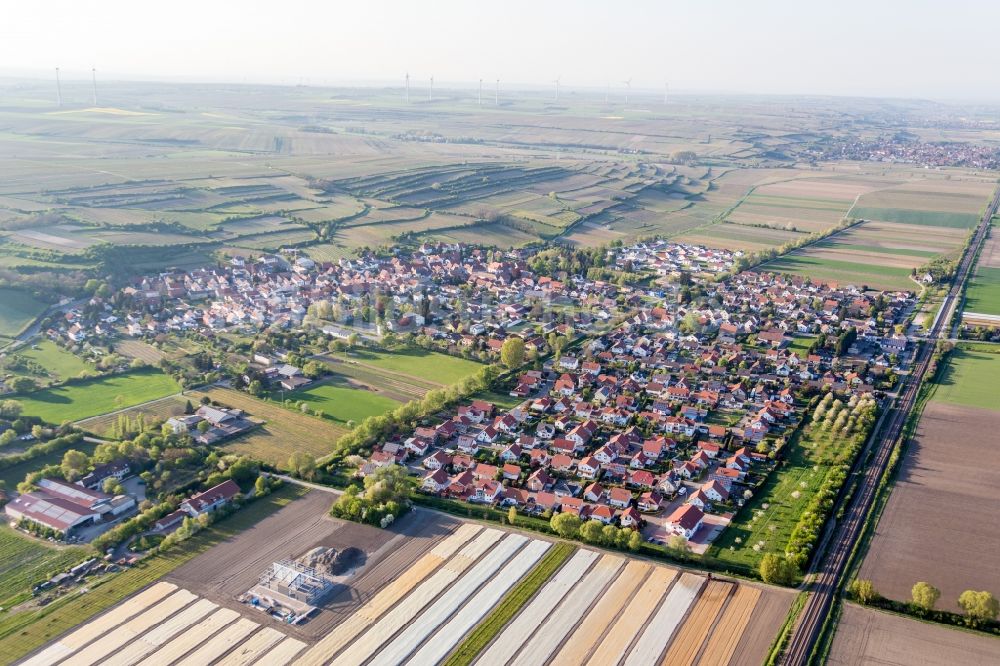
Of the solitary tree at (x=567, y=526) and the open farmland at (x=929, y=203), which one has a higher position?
the open farmland at (x=929, y=203)

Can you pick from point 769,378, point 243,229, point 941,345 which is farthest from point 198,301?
point 941,345

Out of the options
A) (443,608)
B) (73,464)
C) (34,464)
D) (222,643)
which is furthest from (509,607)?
(34,464)

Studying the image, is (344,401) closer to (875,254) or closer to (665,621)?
(665,621)

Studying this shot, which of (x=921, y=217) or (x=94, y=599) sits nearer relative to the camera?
(x=94, y=599)

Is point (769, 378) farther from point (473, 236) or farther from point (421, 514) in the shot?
point (473, 236)

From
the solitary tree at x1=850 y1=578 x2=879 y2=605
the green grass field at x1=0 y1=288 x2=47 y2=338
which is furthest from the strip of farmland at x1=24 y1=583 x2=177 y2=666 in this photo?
the green grass field at x1=0 y1=288 x2=47 y2=338

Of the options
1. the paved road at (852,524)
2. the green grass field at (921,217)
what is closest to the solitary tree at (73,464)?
the paved road at (852,524)

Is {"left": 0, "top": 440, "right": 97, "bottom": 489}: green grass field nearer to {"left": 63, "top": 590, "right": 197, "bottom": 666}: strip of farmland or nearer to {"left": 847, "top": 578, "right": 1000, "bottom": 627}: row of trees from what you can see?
{"left": 63, "top": 590, "right": 197, "bottom": 666}: strip of farmland

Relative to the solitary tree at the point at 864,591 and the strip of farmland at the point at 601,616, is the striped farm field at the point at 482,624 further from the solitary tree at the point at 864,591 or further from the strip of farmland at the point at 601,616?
the solitary tree at the point at 864,591
